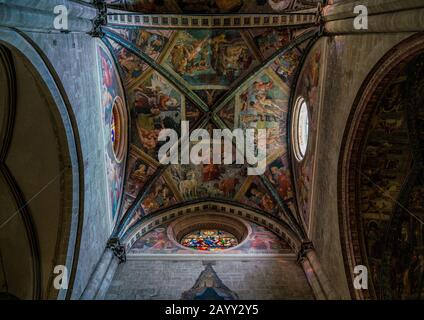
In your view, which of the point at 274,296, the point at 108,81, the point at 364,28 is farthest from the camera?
the point at 108,81

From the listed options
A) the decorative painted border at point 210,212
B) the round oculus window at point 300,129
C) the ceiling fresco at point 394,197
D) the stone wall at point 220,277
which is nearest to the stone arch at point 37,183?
the stone wall at point 220,277

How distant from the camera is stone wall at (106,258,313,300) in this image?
388 inches

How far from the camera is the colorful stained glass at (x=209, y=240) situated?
1228 cm

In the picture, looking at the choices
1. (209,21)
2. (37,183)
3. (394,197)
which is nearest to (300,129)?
(209,21)

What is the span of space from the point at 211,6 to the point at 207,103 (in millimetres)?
3130

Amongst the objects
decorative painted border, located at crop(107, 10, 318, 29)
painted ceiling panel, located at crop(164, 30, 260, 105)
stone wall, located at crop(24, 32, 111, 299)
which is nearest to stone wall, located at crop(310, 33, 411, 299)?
decorative painted border, located at crop(107, 10, 318, 29)

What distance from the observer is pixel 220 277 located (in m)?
10.4

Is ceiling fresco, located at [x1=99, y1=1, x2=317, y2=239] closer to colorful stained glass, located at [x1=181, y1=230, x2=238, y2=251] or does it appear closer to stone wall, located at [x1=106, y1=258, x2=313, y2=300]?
colorful stained glass, located at [x1=181, y1=230, x2=238, y2=251]

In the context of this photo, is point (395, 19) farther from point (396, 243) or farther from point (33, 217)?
point (33, 217)

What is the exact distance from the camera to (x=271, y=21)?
11039mm

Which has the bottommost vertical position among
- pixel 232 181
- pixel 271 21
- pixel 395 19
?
pixel 395 19

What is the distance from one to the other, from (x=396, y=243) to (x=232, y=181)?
628cm

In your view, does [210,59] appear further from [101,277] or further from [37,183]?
[101,277]
